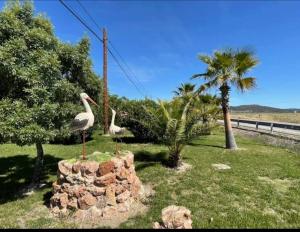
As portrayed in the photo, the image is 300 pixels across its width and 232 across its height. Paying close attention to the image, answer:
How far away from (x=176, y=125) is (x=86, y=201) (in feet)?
15.9

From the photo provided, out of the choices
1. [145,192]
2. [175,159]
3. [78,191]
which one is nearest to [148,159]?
[175,159]

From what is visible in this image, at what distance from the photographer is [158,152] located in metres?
14.1

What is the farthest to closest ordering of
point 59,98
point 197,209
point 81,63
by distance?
point 81,63 → point 59,98 → point 197,209

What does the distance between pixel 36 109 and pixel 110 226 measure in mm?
4078

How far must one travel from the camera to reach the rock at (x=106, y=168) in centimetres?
771

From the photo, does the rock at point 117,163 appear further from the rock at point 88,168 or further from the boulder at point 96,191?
the boulder at point 96,191

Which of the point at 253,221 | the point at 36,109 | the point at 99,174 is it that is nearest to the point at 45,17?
the point at 36,109

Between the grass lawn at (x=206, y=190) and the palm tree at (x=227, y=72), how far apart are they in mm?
3263

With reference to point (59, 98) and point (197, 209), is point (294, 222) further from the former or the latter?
point (59, 98)

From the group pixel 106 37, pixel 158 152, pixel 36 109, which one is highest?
pixel 106 37

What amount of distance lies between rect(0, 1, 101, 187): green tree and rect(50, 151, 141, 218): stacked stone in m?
1.62

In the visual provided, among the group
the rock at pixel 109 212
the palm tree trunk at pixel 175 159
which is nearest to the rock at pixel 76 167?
the rock at pixel 109 212

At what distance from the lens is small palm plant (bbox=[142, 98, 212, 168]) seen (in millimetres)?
11094

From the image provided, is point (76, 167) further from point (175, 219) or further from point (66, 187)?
point (175, 219)
